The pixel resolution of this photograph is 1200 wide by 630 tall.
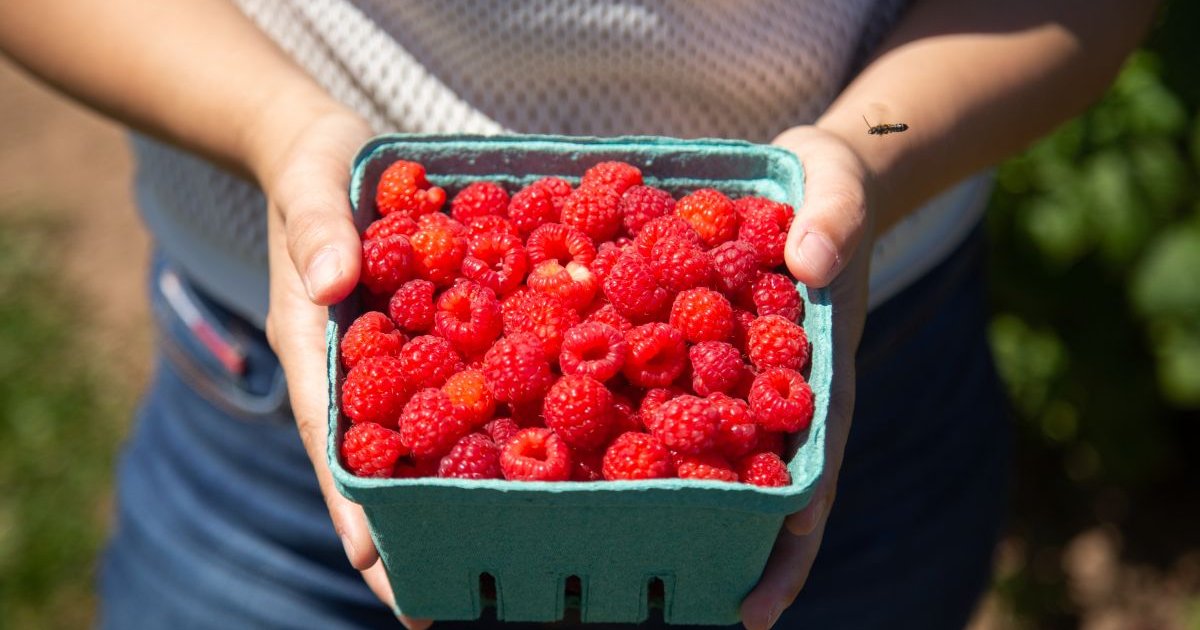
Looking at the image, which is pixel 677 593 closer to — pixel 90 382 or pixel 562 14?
pixel 562 14

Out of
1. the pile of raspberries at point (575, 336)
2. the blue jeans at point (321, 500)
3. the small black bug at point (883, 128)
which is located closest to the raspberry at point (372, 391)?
the pile of raspberries at point (575, 336)

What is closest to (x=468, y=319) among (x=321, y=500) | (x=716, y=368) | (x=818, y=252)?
(x=716, y=368)

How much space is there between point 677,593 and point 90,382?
2526mm

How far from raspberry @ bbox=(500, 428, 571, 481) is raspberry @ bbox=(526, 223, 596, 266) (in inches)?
9.1

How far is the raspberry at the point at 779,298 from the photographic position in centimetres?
125

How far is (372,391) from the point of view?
1.16 meters

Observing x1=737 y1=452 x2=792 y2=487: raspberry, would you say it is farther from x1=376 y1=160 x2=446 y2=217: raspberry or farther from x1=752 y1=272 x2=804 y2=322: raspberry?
x1=376 y1=160 x2=446 y2=217: raspberry

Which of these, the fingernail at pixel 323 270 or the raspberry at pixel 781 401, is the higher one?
the fingernail at pixel 323 270

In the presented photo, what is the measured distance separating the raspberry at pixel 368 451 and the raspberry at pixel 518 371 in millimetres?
129

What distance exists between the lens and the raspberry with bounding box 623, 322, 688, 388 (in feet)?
4.03

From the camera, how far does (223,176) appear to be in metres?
1.61

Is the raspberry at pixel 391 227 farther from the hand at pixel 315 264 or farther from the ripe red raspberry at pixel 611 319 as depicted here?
the ripe red raspberry at pixel 611 319

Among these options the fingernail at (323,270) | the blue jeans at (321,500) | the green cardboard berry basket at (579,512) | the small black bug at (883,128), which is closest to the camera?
the green cardboard berry basket at (579,512)

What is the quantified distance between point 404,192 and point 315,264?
0.17m
